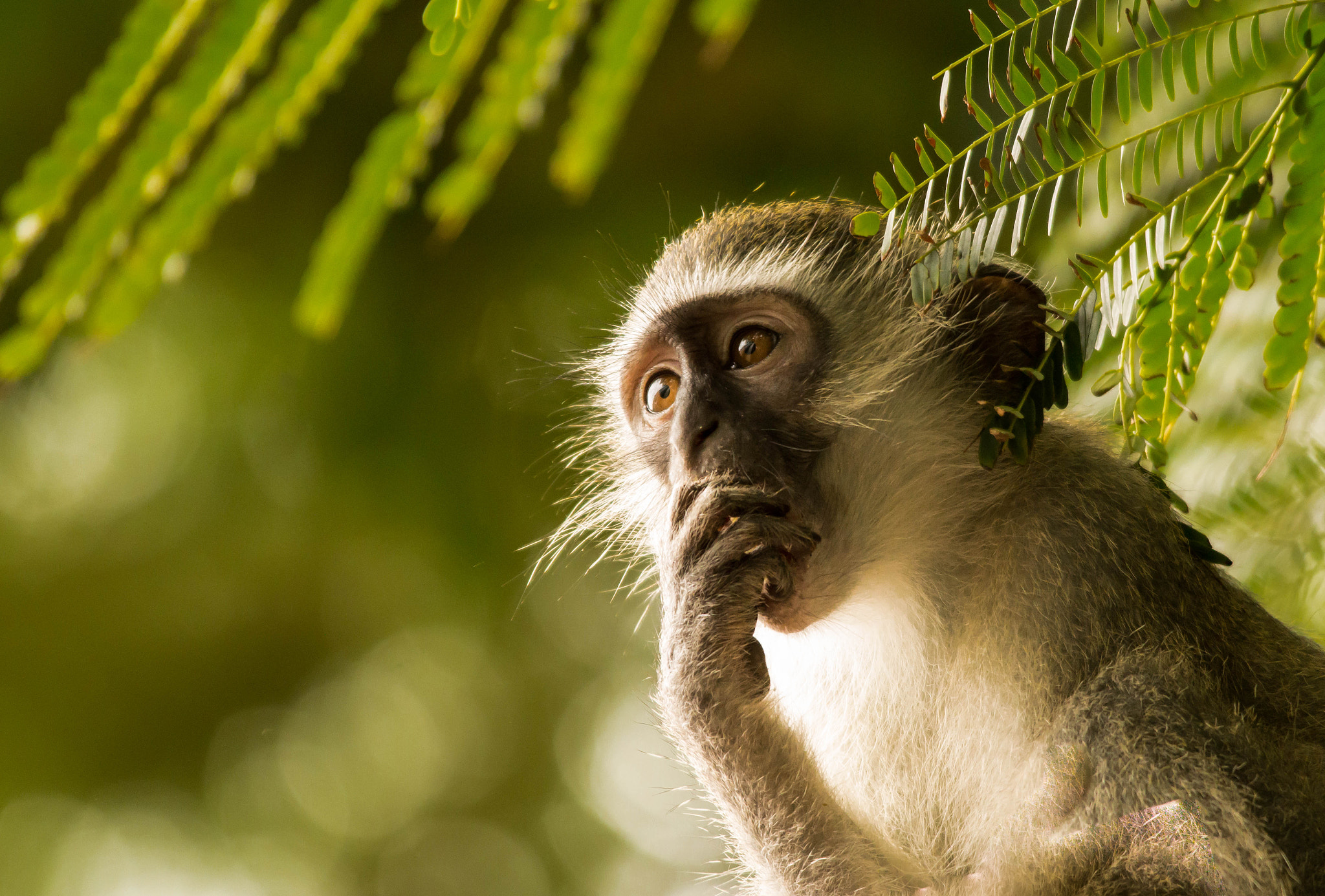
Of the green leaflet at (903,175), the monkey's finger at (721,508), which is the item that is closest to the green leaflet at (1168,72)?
the green leaflet at (903,175)

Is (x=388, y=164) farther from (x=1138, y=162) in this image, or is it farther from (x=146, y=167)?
(x=1138, y=162)

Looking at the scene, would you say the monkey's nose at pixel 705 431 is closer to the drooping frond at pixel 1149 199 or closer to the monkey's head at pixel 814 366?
the monkey's head at pixel 814 366

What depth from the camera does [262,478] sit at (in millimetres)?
8195

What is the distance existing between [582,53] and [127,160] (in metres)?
5.47

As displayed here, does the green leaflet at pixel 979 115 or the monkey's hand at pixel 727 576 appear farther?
the monkey's hand at pixel 727 576

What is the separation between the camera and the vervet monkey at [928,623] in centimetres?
254

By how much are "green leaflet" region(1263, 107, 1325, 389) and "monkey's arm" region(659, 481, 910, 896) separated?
160 centimetres

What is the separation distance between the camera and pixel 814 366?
11.1 ft

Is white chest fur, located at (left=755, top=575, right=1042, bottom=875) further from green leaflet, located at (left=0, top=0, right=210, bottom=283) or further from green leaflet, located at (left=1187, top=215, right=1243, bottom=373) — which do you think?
green leaflet, located at (left=0, top=0, right=210, bottom=283)

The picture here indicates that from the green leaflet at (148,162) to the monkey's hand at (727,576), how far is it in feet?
6.97

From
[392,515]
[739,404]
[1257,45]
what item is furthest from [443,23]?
[392,515]

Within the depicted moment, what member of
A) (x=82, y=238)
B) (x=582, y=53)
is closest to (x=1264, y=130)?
(x=82, y=238)

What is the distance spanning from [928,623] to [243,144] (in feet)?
8.90

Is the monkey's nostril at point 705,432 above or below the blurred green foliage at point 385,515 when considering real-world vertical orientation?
below
